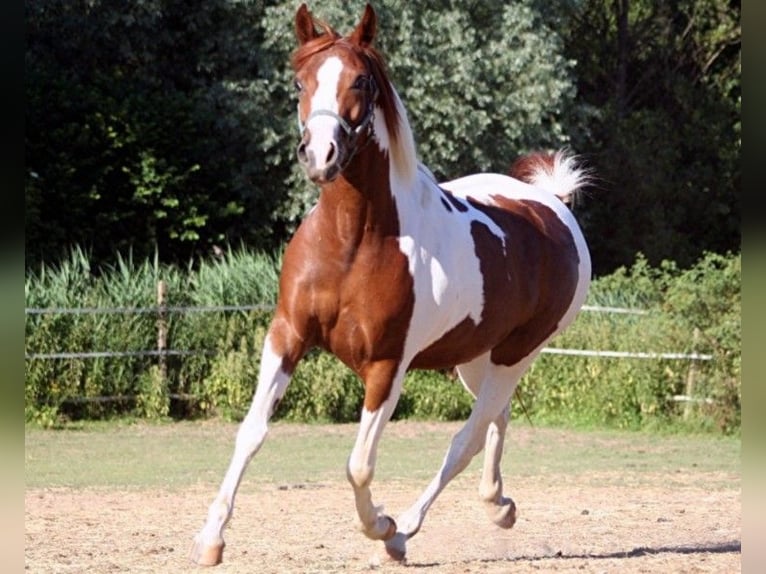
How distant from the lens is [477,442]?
21.9ft

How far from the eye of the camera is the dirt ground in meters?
6.21

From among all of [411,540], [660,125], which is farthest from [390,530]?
[660,125]

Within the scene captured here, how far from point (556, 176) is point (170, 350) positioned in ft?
30.3

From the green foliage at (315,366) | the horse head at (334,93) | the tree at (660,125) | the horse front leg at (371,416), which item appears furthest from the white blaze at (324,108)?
the tree at (660,125)

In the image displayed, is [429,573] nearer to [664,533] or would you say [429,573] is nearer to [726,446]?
[664,533]

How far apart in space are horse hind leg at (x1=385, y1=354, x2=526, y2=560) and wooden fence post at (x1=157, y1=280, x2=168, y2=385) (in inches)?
380

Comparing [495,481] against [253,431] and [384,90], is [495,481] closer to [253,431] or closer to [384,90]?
[253,431]

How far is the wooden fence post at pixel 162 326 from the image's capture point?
1652 cm

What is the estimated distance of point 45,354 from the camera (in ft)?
52.0

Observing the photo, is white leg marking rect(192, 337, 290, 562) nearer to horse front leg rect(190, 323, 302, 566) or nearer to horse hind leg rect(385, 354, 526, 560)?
horse front leg rect(190, 323, 302, 566)

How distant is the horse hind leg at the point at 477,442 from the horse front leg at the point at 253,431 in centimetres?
101

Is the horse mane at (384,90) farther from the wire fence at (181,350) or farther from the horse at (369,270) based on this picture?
the wire fence at (181,350)
